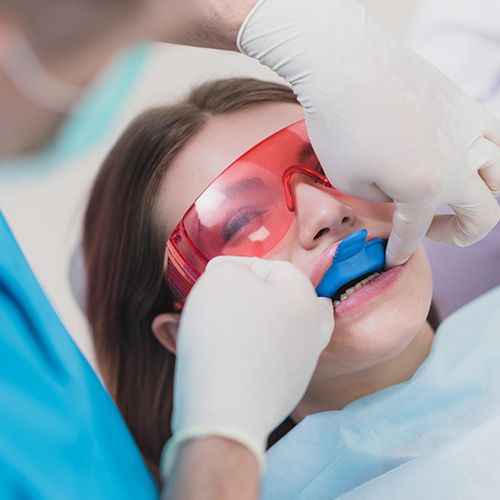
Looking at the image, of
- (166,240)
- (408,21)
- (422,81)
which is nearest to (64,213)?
(166,240)

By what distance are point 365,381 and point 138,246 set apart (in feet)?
1.50

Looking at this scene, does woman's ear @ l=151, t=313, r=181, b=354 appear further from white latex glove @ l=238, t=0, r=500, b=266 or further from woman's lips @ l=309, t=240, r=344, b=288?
white latex glove @ l=238, t=0, r=500, b=266

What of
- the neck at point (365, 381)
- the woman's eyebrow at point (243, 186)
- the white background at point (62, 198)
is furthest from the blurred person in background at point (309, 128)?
the white background at point (62, 198)

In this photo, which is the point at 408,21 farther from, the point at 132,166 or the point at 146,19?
the point at 146,19

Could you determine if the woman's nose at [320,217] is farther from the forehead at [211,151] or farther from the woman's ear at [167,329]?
the woman's ear at [167,329]

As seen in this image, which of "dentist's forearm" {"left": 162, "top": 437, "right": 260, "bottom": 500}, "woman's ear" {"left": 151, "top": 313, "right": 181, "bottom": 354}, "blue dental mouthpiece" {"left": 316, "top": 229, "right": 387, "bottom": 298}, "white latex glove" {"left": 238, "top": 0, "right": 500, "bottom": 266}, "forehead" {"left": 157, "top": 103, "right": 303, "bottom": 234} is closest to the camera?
"dentist's forearm" {"left": 162, "top": 437, "right": 260, "bottom": 500}

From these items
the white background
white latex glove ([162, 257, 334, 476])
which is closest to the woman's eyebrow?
white latex glove ([162, 257, 334, 476])

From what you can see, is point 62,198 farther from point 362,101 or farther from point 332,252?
point 362,101

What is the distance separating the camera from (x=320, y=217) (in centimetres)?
111

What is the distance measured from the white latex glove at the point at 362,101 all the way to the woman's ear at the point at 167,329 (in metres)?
0.43

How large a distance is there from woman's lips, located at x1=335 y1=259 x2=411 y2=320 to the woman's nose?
0.09 metres

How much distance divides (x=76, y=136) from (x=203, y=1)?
432 millimetres

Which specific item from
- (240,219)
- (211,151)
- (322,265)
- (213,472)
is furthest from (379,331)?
(213,472)

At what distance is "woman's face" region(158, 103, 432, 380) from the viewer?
1119 millimetres
